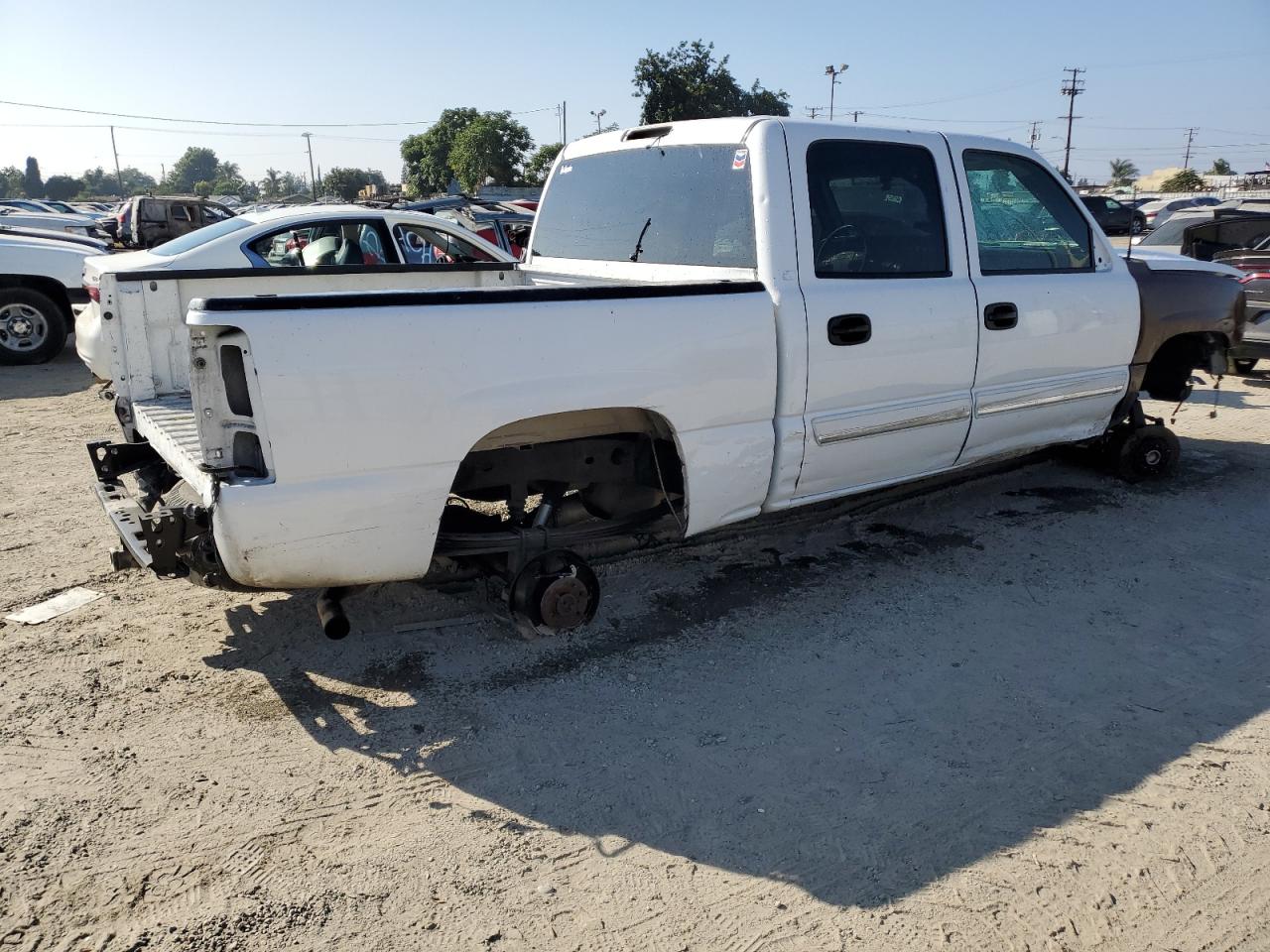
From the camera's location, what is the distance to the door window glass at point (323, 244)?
880 cm

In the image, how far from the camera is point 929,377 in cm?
466

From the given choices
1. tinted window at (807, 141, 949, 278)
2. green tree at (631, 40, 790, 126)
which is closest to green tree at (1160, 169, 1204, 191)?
green tree at (631, 40, 790, 126)

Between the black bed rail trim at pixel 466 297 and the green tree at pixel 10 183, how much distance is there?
151833mm

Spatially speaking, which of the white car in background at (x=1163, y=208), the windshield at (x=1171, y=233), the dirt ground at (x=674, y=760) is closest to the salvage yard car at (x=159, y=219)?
the dirt ground at (x=674, y=760)

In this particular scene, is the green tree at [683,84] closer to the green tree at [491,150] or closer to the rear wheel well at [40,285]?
the green tree at [491,150]

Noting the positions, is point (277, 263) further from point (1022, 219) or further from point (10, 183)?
point (10, 183)

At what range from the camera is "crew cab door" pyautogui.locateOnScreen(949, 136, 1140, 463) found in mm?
4926

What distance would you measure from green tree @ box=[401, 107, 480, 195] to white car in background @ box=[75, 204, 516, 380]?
230ft

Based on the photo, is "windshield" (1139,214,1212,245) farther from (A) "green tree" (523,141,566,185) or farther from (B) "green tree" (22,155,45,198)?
(B) "green tree" (22,155,45,198)

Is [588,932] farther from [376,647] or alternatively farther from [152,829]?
[376,647]

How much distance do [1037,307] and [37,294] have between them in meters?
10.6

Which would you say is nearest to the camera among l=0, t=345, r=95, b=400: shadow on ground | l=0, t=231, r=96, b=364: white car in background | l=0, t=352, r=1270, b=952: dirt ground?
l=0, t=352, r=1270, b=952: dirt ground

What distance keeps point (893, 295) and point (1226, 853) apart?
8.46 feet

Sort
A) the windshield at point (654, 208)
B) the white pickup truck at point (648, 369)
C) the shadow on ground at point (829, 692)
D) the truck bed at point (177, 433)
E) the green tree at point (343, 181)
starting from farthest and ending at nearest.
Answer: the green tree at point (343, 181), the windshield at point (654, 208), the truck bed at point (177, 433), the white pickup truck at point (648, 369), the shadow on ground at point (829, 692)
